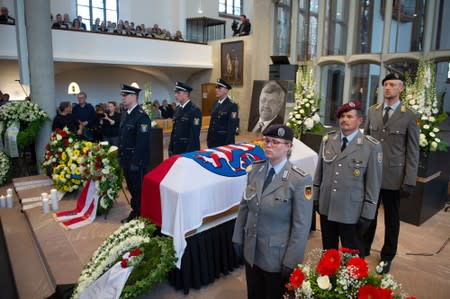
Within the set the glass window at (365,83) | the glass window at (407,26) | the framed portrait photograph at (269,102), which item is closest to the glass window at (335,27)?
the glass window at (365,83)

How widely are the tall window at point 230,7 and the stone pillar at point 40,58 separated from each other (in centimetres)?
1071

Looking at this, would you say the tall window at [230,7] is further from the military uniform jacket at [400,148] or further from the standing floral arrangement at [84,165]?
the military uniform jacket at [400,148]

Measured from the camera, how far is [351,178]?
94.5 inches

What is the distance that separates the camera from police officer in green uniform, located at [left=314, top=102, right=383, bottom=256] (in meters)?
2.37

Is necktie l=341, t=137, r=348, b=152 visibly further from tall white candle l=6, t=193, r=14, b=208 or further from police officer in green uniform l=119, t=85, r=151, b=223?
tall white candle l=6, t=193, r=14, b=208

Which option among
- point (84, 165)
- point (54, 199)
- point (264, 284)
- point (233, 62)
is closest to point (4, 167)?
point (54, 199)

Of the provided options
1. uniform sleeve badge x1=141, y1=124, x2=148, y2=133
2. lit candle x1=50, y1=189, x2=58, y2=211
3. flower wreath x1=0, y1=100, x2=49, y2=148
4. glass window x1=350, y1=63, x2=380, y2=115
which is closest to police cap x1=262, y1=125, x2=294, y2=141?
uniform sleeve badge x1=141, y1=124, x2=148, y2=133

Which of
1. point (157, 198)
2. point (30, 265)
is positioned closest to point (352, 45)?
point (157, 198)

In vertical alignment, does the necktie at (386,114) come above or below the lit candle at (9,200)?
above

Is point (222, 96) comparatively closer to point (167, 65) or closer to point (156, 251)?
point (156, 251)

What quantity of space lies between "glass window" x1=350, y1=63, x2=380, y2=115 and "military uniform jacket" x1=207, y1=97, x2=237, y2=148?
18.1 feet

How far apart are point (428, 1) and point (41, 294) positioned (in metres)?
8.86

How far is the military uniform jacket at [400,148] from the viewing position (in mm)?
2834

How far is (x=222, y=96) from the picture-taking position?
487 cm
